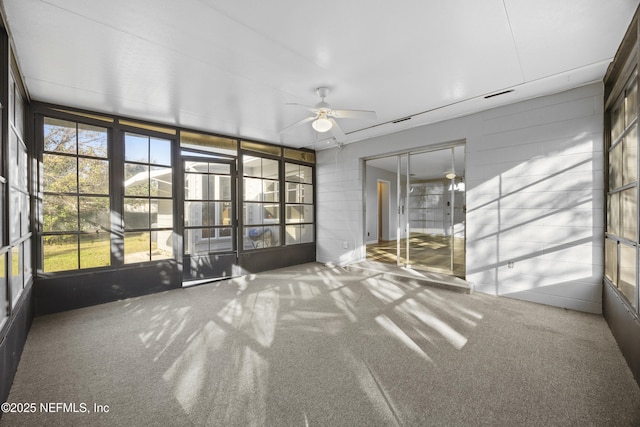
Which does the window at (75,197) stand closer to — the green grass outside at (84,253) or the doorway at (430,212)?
the green grass outside at (84,253)

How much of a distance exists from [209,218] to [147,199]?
39.1 inches

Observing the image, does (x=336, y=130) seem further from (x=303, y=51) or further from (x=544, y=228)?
(x=544, y=228)

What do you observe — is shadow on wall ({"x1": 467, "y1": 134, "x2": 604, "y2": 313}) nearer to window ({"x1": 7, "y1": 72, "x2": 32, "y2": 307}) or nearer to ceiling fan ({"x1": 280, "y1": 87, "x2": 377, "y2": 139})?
ceiling fan ({"x1": 280, "y1": 87, "x2": 377, "y2": 139})

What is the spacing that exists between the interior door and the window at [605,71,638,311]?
5.01 m

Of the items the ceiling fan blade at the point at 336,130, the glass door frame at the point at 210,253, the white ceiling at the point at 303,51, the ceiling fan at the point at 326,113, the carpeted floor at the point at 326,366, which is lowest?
the carpeted floor at the point at 326,366

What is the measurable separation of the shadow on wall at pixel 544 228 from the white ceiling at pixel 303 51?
3.16 feet

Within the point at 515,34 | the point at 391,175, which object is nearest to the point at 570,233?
the point at 515,34

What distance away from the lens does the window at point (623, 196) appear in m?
2.14

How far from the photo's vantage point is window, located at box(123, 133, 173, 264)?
381cm

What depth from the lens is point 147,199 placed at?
3971 millimetres

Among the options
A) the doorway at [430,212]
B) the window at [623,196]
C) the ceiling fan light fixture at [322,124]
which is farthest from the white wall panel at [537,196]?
the ceiling fan light fixture at [322,124]

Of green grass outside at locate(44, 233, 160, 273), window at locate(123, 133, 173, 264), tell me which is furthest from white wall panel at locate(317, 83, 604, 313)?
green grass outside at locate(44, 233, 160, 273)

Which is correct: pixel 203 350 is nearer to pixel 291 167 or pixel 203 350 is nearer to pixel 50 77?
pixel 50 77

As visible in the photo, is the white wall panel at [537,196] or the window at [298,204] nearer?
the white wall panel at [537,196]
